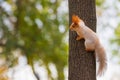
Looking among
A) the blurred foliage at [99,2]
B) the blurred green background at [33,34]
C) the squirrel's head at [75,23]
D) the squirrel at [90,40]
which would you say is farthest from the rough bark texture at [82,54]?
the blurred foliage at [99,2]

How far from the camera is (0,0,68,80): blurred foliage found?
7926 millimetres

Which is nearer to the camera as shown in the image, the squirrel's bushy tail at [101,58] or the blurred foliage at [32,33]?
the squirrel's bushy tail at [101,58]

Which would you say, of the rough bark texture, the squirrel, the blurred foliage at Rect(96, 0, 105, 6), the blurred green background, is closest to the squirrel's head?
the squirrel

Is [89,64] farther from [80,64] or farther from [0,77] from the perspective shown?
[0,77]

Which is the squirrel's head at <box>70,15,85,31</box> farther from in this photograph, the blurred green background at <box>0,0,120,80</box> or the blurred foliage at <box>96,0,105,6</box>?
the blurred foliage at <box>96,0,105,6</box>

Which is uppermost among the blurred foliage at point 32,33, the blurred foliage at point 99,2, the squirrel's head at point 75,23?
the blurred foliage at point 99,2

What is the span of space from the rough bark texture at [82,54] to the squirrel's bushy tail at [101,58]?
2.9 inches

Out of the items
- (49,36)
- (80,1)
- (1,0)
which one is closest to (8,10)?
(1,0)

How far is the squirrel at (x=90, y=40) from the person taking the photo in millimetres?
2590

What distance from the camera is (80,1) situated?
2863 millimetres

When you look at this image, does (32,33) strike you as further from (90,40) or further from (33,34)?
(90,40)

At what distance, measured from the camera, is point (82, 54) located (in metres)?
2.77

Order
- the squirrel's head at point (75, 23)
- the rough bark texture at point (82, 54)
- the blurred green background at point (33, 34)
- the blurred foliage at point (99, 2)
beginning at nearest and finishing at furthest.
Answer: the squirrel's head at point (75, 23), the rough bark texture at point (82, 54), the blurred green background at point (33, 34), the blurred foliage at point (99, 2)

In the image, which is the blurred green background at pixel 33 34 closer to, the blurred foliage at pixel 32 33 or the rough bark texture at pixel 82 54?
the blurred foliage at pixel 32 33
